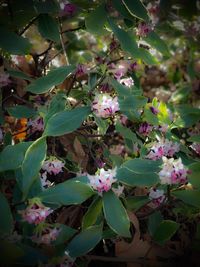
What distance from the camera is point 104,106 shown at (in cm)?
110

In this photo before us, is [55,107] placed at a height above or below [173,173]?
above

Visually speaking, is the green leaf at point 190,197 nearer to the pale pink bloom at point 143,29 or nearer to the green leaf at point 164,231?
the green leaf at point 164,231

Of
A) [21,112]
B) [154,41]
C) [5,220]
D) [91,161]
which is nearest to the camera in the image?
[5,220]

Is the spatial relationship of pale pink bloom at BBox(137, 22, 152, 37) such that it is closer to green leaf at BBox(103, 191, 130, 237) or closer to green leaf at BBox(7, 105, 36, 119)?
green leaf at BBox(7, 105, 36, 119)

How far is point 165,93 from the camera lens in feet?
7.99

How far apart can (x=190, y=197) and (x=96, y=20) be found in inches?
24.0

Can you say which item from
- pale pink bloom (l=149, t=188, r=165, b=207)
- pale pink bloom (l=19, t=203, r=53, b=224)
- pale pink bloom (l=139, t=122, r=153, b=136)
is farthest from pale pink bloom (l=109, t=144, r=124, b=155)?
pale pink bloom (l=19, t=203, r=53, b=224)

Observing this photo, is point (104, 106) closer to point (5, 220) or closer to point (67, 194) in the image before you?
point (67, 194)

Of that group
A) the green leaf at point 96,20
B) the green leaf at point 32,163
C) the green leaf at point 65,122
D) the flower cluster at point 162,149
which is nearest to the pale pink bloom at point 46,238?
the green leaf at point 32,163

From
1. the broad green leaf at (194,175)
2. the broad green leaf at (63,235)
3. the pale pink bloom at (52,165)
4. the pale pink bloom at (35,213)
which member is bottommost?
the broad green leaf at (63,235)

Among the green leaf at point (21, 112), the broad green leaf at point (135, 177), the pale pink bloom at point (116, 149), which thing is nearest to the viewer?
the broad green leaf at point (135, 177)

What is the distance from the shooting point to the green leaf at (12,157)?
3.22 feet

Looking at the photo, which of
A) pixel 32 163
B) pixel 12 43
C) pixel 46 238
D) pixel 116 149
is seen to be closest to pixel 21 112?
pixel 12 43

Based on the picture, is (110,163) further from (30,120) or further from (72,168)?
(30,120)
